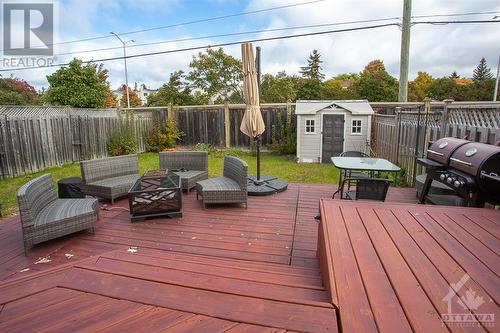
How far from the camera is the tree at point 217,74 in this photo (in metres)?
20.7

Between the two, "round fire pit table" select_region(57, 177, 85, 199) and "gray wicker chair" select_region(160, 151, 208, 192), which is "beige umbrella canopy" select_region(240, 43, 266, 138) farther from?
"round fire pit table" select_region(57, 177, 85, 199)

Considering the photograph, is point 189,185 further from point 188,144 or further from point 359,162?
point 188,144

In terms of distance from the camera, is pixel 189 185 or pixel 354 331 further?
pixel 189 185

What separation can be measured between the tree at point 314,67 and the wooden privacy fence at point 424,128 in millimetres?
30587

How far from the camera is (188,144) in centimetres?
1126

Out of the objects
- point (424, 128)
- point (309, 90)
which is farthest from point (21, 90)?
point (424, 128)

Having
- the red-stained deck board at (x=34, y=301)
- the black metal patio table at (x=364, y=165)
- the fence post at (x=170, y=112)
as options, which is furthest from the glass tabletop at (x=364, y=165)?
the fence post at (x=170, y=112)

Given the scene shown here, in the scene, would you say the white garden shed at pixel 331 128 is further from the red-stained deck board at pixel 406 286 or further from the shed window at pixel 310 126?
the red-stained deck board at pixel 406 286

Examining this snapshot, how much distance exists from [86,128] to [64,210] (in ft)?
21.1

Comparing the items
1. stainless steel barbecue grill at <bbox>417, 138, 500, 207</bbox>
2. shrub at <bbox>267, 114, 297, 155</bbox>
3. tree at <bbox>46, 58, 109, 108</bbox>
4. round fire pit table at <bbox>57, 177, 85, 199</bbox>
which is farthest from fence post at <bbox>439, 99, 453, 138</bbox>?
tree at <bbox>46, 58, 109, 108</bbox>

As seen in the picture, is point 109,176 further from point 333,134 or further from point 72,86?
point 72,86

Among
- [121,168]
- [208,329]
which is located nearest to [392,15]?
[121,168]

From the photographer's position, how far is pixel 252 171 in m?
7.70

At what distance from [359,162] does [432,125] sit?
184cm
